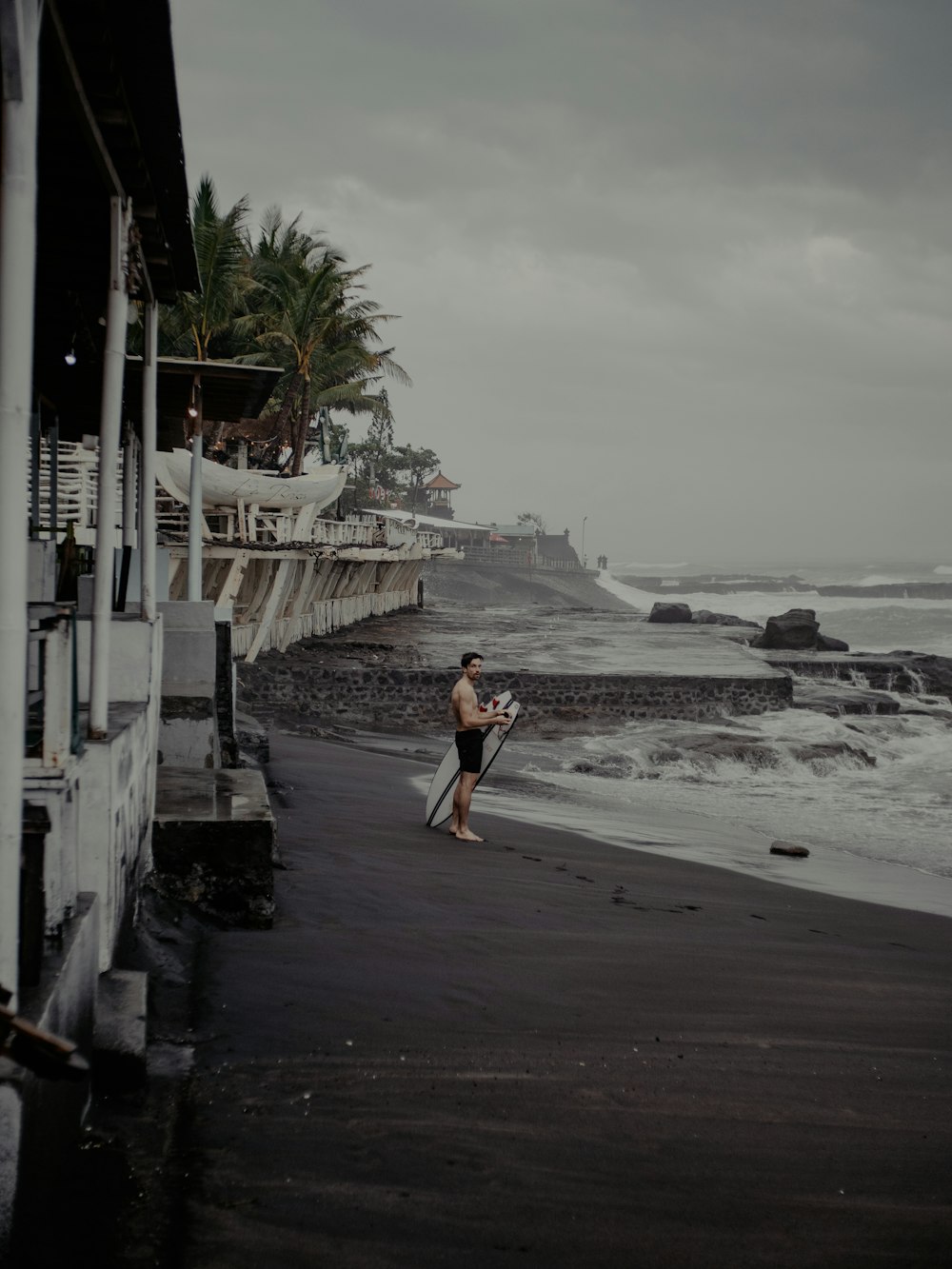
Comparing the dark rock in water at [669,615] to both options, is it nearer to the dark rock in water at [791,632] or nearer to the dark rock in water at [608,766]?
the dark rock in water at [791,632]

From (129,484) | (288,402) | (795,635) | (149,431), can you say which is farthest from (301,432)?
(149,431)

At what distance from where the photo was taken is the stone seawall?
73.6ft

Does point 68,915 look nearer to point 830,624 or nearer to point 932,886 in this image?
point 932,886

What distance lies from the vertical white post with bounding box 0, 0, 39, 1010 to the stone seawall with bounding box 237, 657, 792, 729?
18.9 meters

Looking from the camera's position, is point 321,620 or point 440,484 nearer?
point 321,620

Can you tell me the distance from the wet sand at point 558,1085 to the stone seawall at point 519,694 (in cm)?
1534

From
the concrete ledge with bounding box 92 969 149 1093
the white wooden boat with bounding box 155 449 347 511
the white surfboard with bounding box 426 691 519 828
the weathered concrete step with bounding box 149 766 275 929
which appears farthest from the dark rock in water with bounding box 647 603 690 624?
the concrete ledge with bounding box 92 969 149 1093

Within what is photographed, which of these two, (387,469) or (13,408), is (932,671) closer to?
(13,408)

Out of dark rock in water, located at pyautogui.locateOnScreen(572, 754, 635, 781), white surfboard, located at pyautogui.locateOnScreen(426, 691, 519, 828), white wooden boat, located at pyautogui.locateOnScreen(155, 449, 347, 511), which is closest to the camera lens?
white surfboard, located at pyautogui.locateOnScreen(426, 691, 519, 828)

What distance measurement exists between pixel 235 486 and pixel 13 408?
2406 centimetres

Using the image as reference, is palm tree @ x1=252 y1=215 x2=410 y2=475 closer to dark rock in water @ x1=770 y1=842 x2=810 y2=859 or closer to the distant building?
dark rock in water @ x1=770 y1=842 x2=810 y2=859

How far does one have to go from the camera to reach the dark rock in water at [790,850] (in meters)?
10.6

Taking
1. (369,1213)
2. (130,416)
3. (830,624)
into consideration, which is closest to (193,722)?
(130,416)

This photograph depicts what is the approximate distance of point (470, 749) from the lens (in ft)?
29.9
